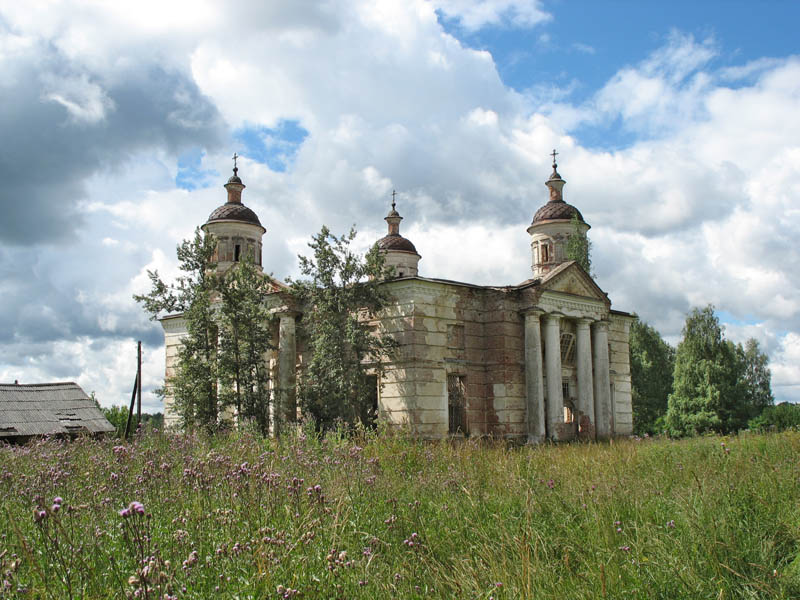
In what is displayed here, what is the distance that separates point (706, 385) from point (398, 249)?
721 inches

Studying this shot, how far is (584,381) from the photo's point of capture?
25.9 meters

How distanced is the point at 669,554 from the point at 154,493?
187 inches

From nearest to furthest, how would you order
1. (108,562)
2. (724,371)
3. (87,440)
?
1. (108,562)
2. (87,440)
3. (724,371)

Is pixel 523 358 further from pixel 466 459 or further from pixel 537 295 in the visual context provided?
pixel 466 459

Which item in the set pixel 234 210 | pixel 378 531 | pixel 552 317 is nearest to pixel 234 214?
pixel 234 210

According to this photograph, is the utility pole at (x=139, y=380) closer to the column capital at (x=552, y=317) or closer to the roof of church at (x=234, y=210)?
the roof of church at (x=234, y=210)

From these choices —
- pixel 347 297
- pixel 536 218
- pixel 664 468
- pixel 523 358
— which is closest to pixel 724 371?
pixel 536 218

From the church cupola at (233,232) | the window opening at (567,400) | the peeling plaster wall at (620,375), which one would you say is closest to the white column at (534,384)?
the window opening at (567,400)

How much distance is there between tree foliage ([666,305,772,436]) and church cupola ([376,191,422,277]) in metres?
16.2

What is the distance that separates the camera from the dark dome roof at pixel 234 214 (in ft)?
94.3

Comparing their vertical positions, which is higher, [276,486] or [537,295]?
[537,295]

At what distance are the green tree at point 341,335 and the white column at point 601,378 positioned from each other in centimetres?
980

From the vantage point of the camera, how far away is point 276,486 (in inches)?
241

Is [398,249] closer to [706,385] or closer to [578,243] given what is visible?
[578,243]
